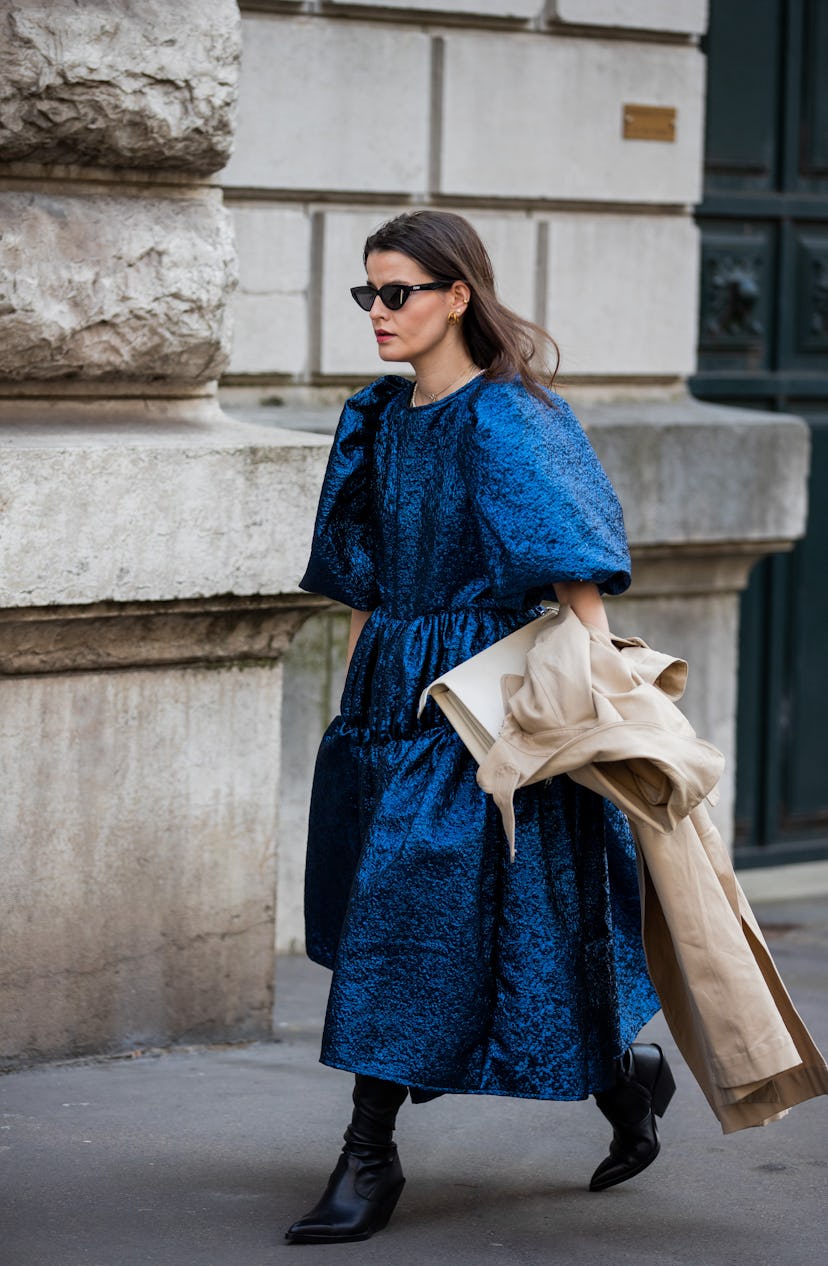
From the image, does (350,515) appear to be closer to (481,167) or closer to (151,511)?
(151,511)

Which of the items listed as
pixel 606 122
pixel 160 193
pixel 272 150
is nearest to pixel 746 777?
pixel 606 122

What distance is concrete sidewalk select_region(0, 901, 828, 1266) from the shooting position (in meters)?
3.43

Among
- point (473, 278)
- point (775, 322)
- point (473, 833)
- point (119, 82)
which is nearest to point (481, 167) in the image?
point (775, 322)

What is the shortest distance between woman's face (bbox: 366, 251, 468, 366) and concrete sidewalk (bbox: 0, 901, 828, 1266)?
1.52 m

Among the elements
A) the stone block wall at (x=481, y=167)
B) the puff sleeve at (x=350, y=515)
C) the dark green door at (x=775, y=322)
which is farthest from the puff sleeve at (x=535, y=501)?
the dark green door at (x=775, y=322)

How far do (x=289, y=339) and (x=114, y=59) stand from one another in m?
1.44

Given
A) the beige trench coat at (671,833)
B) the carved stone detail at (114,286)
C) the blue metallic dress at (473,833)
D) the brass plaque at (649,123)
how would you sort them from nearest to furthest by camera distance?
1. the beige trench coat at (671,833)
2. the blue metallic dress at (473,833)
3. the carved stone detail at (114,286)
4. the brass plaque at (649,123)

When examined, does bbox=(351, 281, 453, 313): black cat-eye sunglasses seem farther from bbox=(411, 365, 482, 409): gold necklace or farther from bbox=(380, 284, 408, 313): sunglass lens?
bbox=(411, 365, 482, 409): gold necklace

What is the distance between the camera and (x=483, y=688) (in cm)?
337

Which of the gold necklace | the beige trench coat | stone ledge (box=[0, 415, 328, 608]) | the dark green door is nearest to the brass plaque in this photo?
the dark green door

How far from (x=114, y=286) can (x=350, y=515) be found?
36.5 inches

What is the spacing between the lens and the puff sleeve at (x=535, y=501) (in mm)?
3320

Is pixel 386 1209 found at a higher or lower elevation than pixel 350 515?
lower

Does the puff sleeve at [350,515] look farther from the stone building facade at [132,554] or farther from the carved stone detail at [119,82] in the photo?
the carved stone detail at [119,82]
